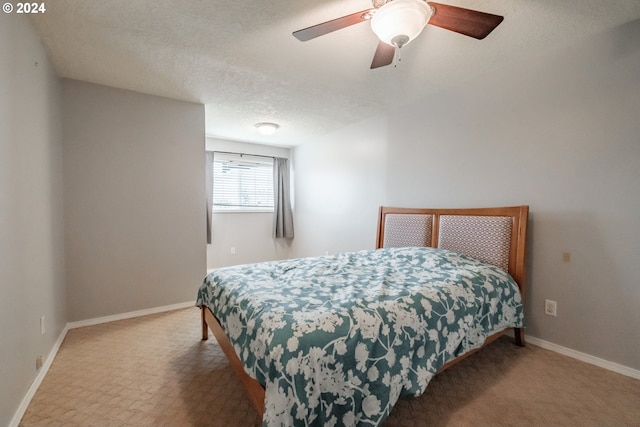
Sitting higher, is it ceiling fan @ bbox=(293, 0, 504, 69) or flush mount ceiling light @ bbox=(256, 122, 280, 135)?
flush mount ceiling light @ bbox=(256, 122, 280, 135)

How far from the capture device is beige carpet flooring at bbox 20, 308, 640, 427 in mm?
1419

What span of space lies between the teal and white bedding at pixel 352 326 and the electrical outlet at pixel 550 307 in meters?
0.29

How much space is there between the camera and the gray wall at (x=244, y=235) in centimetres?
463

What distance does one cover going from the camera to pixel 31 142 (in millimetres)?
1737

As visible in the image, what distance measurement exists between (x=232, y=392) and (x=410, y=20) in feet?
7.67

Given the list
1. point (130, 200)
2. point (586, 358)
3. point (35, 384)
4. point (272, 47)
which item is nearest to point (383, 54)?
point (272, 47)

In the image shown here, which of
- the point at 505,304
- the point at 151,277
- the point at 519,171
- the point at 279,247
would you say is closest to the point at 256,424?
the point at 505,304

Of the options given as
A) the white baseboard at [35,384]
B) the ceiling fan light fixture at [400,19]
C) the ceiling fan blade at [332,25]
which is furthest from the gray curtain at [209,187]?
the ceiling fan light fixture at [400,19]

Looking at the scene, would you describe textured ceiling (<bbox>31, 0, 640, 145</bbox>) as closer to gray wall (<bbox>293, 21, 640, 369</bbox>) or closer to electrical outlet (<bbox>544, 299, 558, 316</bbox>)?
gray wall (<bbox>293, 21, 640, 369</bbox>)

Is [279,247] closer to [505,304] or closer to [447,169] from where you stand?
[447,169]

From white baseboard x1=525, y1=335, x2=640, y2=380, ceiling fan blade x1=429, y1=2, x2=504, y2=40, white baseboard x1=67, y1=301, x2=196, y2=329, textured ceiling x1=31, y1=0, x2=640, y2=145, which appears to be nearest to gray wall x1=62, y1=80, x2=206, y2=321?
white baseboard x1=67, y1=301, x2=196, y2=329

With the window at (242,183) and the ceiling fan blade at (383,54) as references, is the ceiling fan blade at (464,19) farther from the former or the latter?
the window at (242,183)

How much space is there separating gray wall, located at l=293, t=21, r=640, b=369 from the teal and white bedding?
1.36 ft

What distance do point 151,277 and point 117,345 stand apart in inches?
32.3
